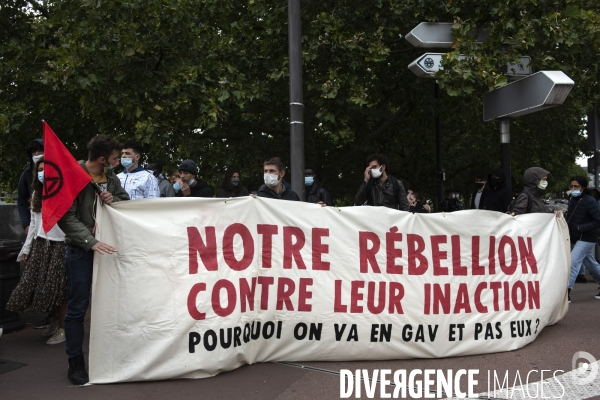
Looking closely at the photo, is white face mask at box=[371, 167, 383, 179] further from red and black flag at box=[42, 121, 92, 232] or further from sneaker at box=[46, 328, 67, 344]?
sneaker at box=[46, 328, 67, 344]

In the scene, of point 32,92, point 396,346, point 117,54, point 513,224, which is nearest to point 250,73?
point 117,54

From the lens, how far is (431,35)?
8180mm

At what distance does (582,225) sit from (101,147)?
6.31 metres

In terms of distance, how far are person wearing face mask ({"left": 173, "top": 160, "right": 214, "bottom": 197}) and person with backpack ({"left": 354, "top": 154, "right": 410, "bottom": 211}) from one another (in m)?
1.94

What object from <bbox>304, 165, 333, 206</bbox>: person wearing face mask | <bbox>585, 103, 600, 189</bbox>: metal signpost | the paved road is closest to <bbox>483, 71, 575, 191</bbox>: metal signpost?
→ <bbox>304, 165, 333, 206</bbox>: person wearing face mask

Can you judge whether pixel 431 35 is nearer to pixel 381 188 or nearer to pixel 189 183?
pixel 381 188

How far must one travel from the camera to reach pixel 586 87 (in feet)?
39.1

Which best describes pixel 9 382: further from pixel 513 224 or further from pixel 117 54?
pixel 117 54

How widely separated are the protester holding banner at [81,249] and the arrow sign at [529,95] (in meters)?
4.81

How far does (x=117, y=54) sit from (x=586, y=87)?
29.3ft

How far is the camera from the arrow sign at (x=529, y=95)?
6684mm

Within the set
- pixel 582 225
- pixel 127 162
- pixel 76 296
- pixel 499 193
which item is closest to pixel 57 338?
pixel 76 296

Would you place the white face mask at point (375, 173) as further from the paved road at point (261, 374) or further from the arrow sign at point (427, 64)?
the paved road at point (261, 374)

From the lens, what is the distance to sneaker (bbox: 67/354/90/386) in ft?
14.2
